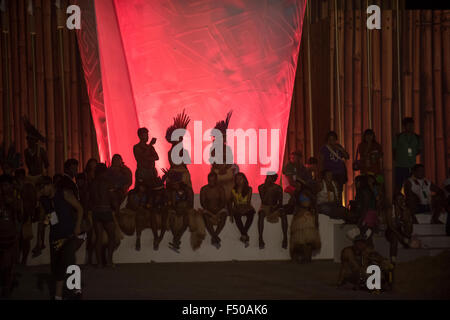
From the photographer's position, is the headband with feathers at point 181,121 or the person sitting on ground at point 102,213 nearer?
the person sitting on ground at point 102,213

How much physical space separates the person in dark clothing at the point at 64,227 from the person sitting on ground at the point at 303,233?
3356 mm

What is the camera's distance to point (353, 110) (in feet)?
35.4

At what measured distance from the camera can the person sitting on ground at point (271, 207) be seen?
860 cm

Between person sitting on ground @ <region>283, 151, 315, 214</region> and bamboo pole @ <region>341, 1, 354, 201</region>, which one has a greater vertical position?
bamboo pole @ <region>341, 1, 354, 201</region>

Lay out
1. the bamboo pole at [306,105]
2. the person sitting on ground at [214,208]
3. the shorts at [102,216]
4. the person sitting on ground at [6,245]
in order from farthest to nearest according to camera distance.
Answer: the bamboo pole at [306,105] → the person sitting on ground at [214,208] → the shorts at [102,216] → the person sitting on ground at [6,245]

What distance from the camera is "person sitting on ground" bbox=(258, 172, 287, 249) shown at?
8602mm

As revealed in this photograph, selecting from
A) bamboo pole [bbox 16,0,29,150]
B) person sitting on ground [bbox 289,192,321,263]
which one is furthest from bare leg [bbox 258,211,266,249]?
bamboo pole [bbox 16,0,29,150]

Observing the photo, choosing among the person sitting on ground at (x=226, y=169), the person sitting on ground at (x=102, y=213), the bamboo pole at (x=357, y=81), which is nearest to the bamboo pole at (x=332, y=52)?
the bamboo pole at (x=357, y=81)

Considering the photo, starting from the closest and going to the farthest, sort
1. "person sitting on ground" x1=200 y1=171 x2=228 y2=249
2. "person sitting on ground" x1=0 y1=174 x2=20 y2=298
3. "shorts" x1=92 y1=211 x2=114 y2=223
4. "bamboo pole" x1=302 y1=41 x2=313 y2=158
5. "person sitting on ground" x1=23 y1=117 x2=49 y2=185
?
"person sitting on ground" x1=0 y1=174 x2=20 y2=298
"shorts" x1=92 y1=211 x2=114 y2=223
"person sitting on ground" x1=200 y1=171 x2=228 y2=249
"person sitting on ground" x1=23 y1=117 x2=49 y2=185
"bamboo pole" x1=302 y1=41 x2=313 y2=158

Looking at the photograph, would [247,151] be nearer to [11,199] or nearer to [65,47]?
[65,47]

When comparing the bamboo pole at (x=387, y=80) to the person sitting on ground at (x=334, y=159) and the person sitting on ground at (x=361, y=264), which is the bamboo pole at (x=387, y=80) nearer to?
the person sitting on ground at (x=334, y=159)

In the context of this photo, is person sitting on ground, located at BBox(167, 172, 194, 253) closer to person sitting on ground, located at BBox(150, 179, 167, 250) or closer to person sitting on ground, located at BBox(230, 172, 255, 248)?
person sitting on ground, located at BBox(150, 179, 167, 250)

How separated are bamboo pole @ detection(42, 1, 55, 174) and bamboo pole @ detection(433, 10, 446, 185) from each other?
5.94 m

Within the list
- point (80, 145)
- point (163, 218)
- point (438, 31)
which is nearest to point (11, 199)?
point (163, 218)
